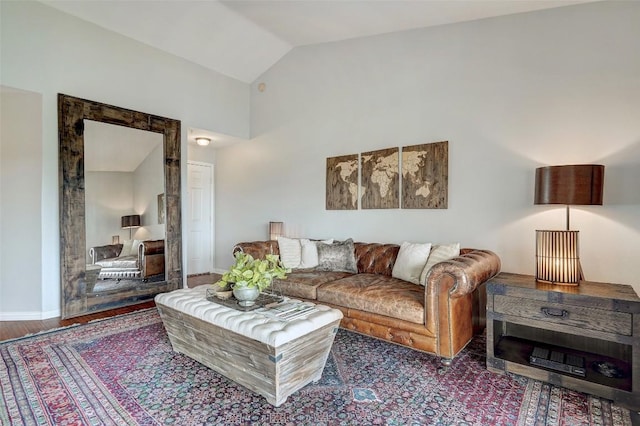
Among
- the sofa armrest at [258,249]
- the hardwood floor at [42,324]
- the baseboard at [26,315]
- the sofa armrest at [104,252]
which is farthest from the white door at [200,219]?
the baseboard at [26,315]

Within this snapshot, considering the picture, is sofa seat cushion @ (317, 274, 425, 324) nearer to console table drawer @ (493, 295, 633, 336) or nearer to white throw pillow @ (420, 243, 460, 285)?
white throw pillow @ (420, 243, 460, 285)

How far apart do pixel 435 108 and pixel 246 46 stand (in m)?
2.86

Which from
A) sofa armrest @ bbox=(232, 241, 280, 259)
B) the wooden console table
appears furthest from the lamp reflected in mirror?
the wooden console table

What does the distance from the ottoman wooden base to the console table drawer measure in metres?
1.23

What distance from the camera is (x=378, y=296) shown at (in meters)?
2.82

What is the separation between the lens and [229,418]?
182 cm

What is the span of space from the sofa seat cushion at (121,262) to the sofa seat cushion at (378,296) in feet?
8.55

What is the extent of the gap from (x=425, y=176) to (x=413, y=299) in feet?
5.15

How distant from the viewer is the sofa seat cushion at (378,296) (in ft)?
8.57

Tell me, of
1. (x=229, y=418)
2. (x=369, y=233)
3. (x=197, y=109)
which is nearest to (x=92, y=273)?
(x=197, y=109)

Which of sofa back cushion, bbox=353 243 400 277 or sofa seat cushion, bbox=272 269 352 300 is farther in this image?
sofa back cushion, bbox=353 243 400 277

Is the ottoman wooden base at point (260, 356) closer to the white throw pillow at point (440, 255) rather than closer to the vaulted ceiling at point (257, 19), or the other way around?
the white throw pillow at point (440, 255)

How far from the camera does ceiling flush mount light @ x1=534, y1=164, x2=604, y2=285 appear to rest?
2.33 meters

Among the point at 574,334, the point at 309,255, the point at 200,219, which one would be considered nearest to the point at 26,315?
the point at 200,219
